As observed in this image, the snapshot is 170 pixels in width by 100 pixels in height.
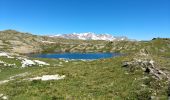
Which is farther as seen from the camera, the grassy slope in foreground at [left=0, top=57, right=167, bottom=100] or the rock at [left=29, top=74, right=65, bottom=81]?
the rock at [left=29, top=74, right=65, bottom=81]

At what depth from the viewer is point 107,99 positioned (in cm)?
2536

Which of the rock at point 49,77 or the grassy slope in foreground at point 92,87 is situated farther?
the rock at point 49,77

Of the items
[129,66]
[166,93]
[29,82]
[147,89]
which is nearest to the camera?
[166,93]

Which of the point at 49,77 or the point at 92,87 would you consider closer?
the point at 92,87

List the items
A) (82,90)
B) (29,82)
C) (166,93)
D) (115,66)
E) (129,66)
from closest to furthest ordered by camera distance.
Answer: (166,93) → (82,90) → (29,82) → (129,66) → (115,66)

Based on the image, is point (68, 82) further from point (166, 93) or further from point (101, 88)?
point (166, 93)

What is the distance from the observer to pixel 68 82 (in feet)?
108

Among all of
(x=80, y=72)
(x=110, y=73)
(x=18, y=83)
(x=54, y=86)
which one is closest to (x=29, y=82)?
(x=18, y=83)

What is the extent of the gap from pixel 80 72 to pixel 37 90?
10.1 meters

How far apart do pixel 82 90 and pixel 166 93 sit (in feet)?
28.6

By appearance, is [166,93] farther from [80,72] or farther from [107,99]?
[80,72]

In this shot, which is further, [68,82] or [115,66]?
[115,66]

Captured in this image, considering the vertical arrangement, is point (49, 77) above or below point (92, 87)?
above

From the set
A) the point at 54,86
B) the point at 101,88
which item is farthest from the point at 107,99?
the point at 54,86
